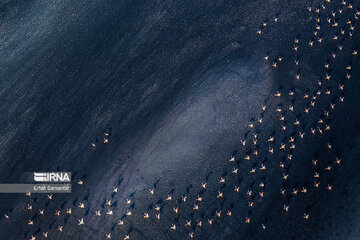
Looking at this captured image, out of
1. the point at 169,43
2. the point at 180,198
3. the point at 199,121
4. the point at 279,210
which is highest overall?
the point at 169,43

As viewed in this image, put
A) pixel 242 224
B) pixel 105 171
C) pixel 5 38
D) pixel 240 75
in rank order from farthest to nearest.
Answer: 1. pixel 5 38
2. pixel 240 75
3. pixel 105 171
4. pixel 242 224

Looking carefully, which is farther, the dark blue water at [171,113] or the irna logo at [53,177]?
the irna logo at [53,177]

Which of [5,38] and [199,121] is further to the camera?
[5,38]

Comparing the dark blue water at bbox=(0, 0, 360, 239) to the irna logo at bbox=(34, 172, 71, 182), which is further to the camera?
the irna logo at bbox=(34, 172, 71, 182)

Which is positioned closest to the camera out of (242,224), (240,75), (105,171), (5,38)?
(242,224)

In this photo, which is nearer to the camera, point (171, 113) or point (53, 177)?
point (53, 177)

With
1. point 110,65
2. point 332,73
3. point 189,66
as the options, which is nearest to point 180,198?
point 189,66

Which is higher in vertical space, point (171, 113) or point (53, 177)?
point (53, 177)

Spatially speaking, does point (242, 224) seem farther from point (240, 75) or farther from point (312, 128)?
point (240, 75)
